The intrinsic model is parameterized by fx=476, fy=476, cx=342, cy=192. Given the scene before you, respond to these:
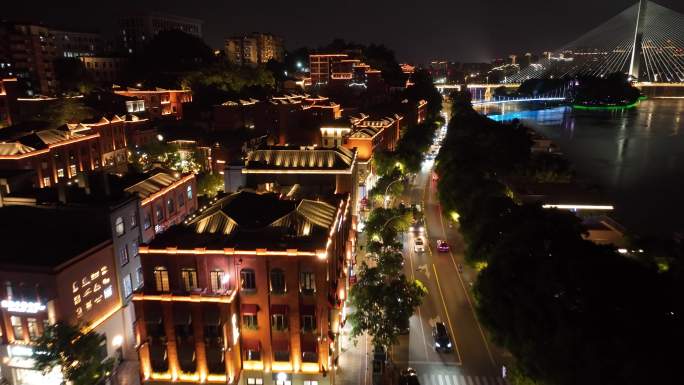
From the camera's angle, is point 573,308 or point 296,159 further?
point 296,159

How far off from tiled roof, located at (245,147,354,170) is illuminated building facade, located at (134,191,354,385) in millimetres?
13152

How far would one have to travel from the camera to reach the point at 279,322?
62.3ft

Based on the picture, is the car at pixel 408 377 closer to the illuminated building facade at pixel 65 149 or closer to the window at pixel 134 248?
the window at pixel 134 248

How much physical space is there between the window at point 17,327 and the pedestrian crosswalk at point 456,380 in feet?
54.7

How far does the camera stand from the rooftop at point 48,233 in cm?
2000

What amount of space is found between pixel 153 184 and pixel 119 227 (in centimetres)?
567

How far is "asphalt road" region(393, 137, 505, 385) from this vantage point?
20297 millimetres

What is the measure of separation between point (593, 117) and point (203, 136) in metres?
117

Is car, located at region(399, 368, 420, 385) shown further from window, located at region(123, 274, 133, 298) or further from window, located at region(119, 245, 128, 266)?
window, located at region(119, 245, 128, 266)

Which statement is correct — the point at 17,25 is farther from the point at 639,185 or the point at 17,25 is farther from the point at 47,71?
the point at 639,185

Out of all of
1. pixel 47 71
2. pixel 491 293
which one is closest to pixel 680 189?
pixel 491 293

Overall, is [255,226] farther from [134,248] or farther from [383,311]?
[134,248]

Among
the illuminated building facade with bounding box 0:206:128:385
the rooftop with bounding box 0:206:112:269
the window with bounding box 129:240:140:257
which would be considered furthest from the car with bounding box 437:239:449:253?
the rooftop with bounding box 0:206:112:269

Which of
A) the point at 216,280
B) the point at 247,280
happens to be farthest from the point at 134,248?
the point at 247,280
